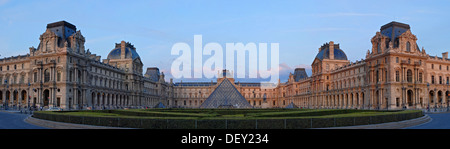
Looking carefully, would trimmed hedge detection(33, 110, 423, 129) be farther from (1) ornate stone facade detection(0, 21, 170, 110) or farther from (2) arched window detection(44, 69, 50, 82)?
(2) arched window detection(44, 69, 50, 82)

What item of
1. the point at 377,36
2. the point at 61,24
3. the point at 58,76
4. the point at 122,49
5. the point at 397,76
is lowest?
the point at 397,76

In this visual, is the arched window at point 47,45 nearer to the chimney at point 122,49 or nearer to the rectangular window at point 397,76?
the chimney at point 122,49

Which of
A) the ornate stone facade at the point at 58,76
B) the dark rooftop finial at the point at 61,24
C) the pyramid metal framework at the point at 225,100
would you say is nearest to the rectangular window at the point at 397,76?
the pyramid metal framework at the point at 225,100

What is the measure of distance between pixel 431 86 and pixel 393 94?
11.2 meters

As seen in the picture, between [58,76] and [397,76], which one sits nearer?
[58,76]

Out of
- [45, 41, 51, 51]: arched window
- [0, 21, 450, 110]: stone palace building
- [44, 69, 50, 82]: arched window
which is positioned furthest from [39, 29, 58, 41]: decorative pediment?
[44, 69, 50, 82]: arched window

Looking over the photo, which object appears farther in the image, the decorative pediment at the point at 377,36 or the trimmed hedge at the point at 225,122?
the decorative pediment at the point at 377,36

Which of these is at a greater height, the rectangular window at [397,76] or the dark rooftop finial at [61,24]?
the dark rooftop finial at [61,24]

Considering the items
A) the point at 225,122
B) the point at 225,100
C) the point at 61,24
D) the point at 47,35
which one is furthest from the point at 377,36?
the point at 47,35

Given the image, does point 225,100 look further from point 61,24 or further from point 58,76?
point 61,24
